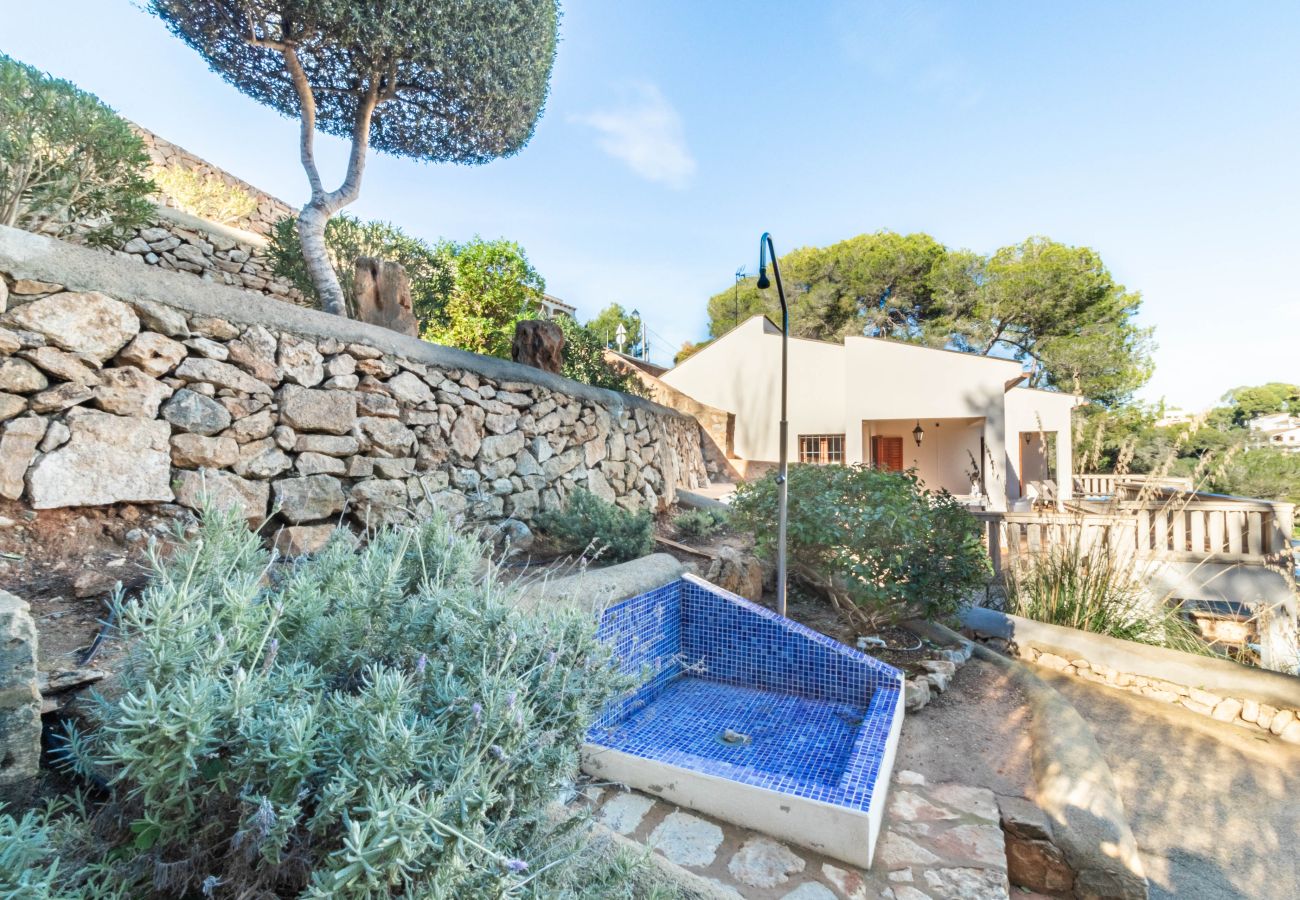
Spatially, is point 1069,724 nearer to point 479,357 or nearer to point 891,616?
point 891,616

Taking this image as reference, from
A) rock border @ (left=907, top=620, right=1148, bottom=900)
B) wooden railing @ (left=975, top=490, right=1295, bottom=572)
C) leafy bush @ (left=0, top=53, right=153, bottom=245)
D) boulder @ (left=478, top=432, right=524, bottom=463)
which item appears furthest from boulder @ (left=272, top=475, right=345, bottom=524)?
wooden railing @ (left=975, top=490, right=1295, bottom=572)

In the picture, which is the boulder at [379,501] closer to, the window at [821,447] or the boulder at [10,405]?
the boulder at [10,405]

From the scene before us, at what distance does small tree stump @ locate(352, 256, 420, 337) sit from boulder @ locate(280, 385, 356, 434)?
2.96 feet

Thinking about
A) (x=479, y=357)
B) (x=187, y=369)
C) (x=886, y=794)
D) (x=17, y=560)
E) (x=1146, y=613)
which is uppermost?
(x=479, y=357)

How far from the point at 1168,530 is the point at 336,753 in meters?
5.31

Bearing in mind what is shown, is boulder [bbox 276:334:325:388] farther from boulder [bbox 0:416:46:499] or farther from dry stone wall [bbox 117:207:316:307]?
dry stone wall [bbox 117:207:316:307]

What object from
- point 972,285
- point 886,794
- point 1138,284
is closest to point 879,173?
point 886,794

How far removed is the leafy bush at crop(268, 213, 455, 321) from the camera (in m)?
5.05

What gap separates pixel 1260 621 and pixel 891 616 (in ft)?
8.74

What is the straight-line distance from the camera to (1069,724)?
274cm

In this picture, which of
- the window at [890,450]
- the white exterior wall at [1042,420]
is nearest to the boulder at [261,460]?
the window at [890,450]

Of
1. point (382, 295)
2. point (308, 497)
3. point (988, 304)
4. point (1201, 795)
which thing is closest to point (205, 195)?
point (382, 295)

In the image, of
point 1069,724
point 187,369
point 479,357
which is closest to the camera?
point 187,369

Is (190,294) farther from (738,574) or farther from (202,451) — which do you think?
(738,574)
